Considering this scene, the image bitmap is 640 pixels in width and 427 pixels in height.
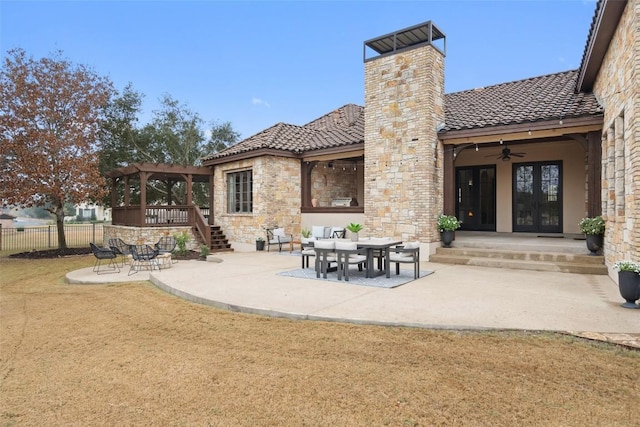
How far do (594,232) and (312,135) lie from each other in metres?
9.83

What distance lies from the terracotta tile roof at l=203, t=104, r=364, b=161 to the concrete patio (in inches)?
225

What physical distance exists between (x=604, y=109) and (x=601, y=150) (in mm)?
897

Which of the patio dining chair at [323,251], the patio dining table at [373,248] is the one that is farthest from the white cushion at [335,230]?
the patio dining table at [373,248]

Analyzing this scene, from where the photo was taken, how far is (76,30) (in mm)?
13945

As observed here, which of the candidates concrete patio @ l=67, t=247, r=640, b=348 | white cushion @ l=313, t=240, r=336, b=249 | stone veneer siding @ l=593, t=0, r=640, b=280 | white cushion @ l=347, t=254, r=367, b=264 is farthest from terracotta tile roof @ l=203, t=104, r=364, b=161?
stone veneer siding @ l=593, t=0, r=640, b=280

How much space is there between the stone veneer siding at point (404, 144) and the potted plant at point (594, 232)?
132 inches

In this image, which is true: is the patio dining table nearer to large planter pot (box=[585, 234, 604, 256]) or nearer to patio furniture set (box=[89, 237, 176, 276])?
large planter pot (box=[585, 234, 604, 256])

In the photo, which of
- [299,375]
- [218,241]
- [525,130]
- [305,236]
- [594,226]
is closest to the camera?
[299,375]

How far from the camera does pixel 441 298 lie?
233 inches

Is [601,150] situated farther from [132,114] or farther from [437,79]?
[132,114]

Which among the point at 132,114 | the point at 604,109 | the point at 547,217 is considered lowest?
the point at 547,217

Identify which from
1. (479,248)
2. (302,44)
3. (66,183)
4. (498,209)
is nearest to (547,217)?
(498,209)

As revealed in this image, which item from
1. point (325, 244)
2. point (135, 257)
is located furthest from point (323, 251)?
point (135, 257)

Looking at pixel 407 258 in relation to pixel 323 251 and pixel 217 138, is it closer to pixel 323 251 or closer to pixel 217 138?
pixel 323 251
